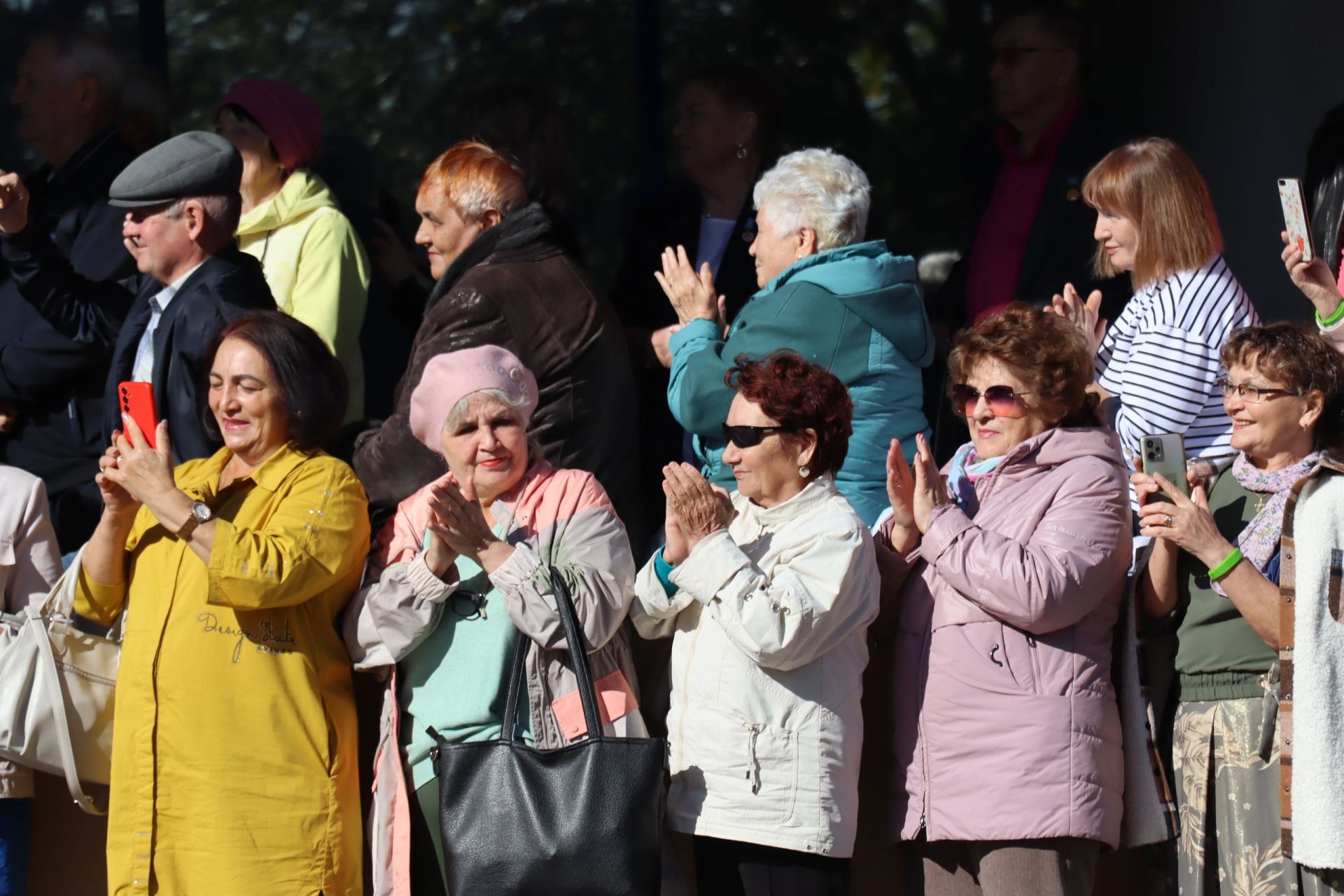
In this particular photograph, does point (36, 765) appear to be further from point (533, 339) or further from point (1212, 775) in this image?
point (1212, 775)

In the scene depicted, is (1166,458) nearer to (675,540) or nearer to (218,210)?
(675,540)

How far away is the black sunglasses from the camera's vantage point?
4.04 metres

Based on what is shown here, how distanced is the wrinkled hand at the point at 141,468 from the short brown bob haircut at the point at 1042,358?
1.85 metres

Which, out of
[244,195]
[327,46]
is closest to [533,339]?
[244,195]

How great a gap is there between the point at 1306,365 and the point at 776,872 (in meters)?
1.63

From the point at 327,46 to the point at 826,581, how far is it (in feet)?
12.5

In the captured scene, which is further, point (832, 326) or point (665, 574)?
point (832, 326)

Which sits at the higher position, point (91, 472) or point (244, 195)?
point (244, 195)

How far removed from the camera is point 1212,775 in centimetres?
409

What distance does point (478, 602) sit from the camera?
416 cm

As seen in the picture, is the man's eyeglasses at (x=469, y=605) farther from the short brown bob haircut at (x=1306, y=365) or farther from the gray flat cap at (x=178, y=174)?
the short brown bob haircut at (x=1306, y=365)

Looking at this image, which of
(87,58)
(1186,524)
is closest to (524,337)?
(1186,524)

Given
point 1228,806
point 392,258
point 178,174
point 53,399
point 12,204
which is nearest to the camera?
point 1228,806

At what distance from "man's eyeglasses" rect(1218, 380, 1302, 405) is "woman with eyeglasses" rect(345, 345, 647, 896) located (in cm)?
145
